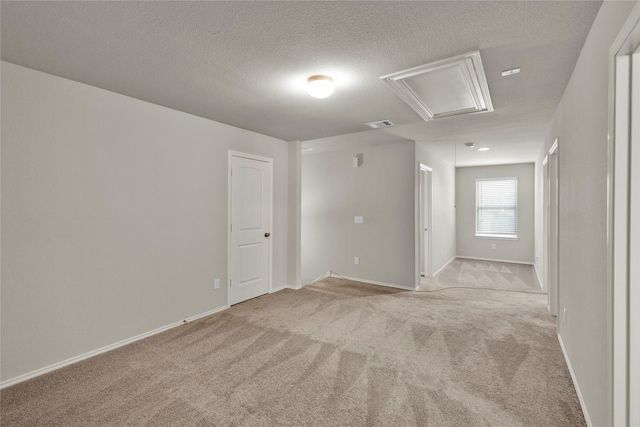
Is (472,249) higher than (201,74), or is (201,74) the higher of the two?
(201,74)

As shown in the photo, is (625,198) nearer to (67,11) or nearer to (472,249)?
(67,11)

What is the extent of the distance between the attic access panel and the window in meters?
4.91

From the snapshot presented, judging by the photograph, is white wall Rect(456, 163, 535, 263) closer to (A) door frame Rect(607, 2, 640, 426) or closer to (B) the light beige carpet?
(B) the light beige carpet

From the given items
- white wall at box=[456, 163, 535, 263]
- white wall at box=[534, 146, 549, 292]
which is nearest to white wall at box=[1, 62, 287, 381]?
white wall at box=[534, 146, 549, 292]

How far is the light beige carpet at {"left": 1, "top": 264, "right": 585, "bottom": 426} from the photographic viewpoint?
6.47 ft

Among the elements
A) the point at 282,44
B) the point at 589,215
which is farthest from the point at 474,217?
the point at 282,44

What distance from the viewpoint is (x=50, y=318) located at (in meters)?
2.50

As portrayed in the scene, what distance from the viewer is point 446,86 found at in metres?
2.72

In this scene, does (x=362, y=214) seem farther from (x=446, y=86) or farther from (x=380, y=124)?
(x=446, y=86)

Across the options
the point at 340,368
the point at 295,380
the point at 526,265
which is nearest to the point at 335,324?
the point at 340,368

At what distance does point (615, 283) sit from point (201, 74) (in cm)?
294

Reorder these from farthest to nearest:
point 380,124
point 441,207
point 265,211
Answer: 1. point 441,207
2. point 265,211
3. point 380,124

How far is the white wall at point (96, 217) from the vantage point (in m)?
2.35

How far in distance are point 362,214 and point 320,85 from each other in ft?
10.8
